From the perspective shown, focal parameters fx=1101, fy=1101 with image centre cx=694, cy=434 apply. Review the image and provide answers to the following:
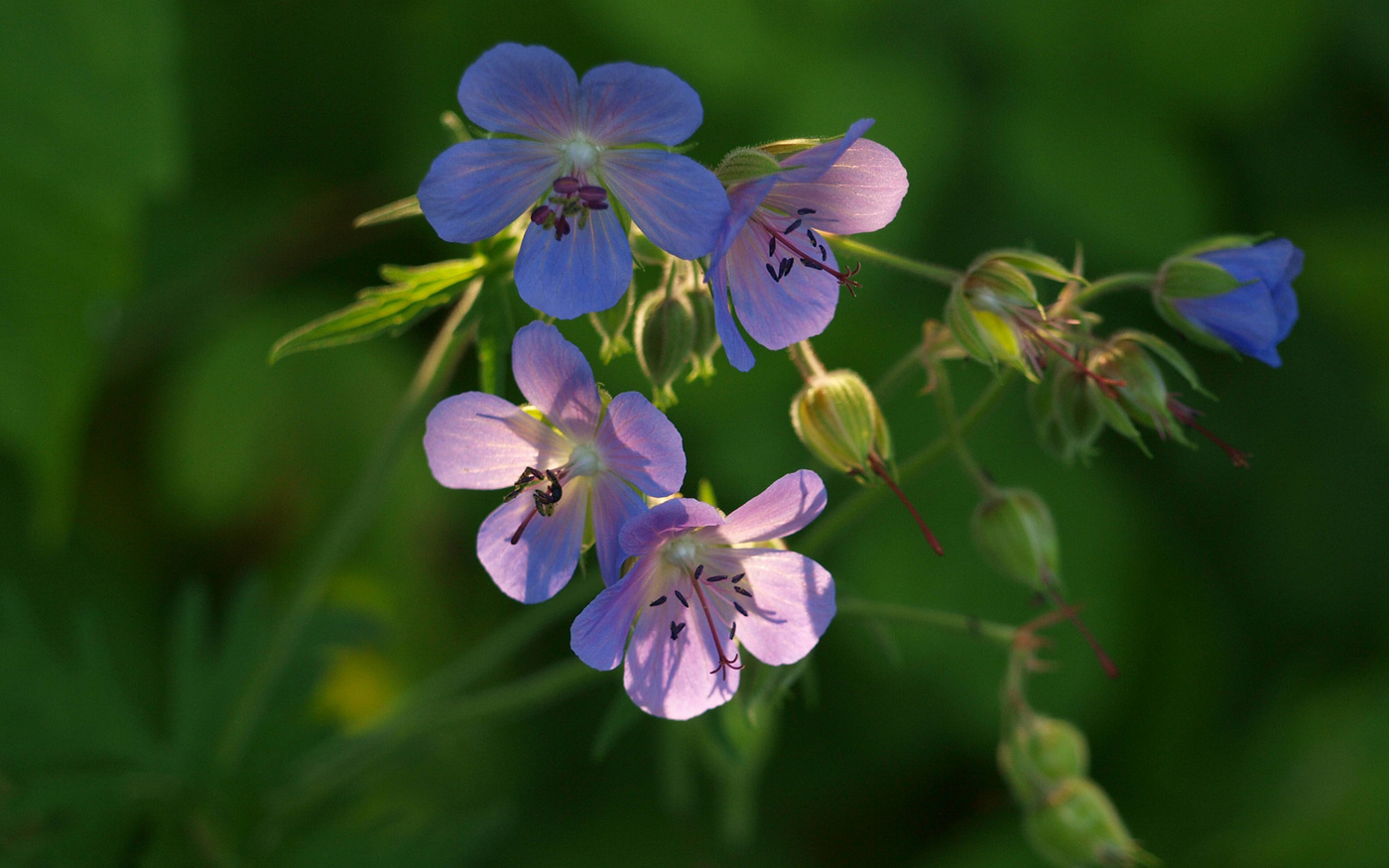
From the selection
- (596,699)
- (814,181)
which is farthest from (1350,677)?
(814,181)

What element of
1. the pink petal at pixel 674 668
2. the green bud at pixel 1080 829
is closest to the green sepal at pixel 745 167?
the pink petal at pixel 674 668

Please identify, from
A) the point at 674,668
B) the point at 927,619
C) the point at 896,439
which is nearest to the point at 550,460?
the point at 674,668

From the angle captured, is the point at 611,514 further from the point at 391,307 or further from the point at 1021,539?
the point at 1021,539

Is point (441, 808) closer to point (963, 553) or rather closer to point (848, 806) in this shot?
point (848, 806)

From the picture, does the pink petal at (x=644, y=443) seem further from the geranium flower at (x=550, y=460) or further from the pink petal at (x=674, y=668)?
the pink petal at (x=674, y=668)

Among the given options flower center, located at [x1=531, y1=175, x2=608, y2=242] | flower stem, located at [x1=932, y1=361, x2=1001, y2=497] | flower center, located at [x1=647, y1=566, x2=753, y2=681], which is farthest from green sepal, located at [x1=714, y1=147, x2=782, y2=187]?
flower center, located at [x1=647, y1=566, x2=753, y2=681]

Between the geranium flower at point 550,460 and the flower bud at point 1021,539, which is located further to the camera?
the flower bud at point 1021,539
